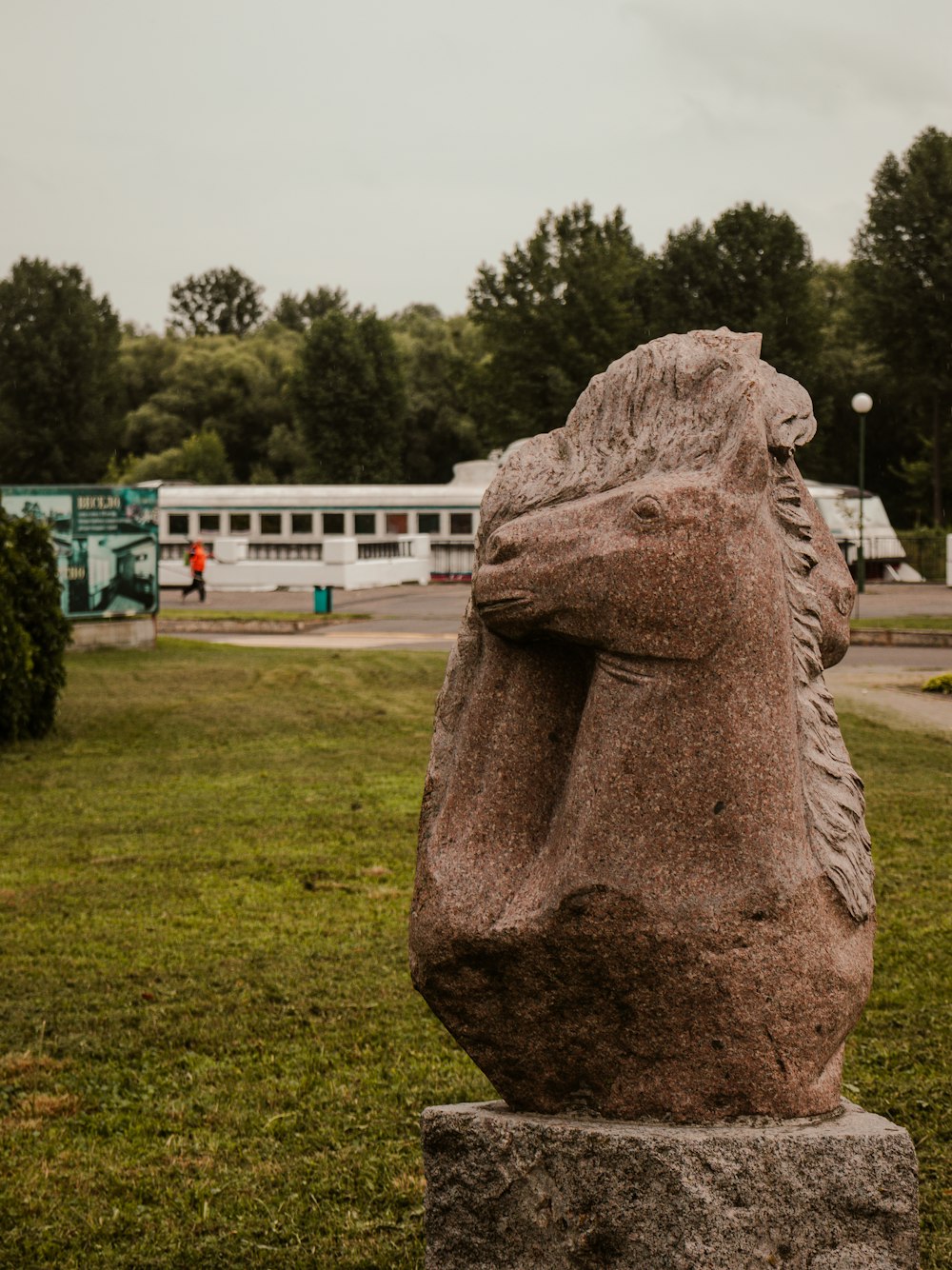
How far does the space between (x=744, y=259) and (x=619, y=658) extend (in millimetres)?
46079

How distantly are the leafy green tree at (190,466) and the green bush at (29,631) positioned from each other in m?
43.3

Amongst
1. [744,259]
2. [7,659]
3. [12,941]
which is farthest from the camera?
[744,259]

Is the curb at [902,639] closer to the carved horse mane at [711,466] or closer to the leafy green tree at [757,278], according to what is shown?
the carved horse mane at [711,466]

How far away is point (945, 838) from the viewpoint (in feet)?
29.8

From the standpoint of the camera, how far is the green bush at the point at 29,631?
42.4 ft

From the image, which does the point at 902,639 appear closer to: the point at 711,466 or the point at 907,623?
the point at 907,623

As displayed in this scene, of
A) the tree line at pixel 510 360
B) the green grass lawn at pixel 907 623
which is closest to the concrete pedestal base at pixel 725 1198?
the green grass lawn at pixel 907 623

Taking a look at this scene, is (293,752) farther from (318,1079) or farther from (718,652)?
(718,652)

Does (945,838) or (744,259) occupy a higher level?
(744,259)

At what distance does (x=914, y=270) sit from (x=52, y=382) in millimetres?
34126

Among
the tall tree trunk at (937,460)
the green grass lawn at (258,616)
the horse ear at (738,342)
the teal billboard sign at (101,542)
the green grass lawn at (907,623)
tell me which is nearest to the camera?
the horse ear at (738,342)

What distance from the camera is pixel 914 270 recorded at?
46.9 metres

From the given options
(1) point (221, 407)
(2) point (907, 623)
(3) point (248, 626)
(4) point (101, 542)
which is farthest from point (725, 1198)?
(1) point (221, 407)

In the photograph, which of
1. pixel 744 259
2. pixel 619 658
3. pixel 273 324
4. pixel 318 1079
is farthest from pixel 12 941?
pixel 273 324
